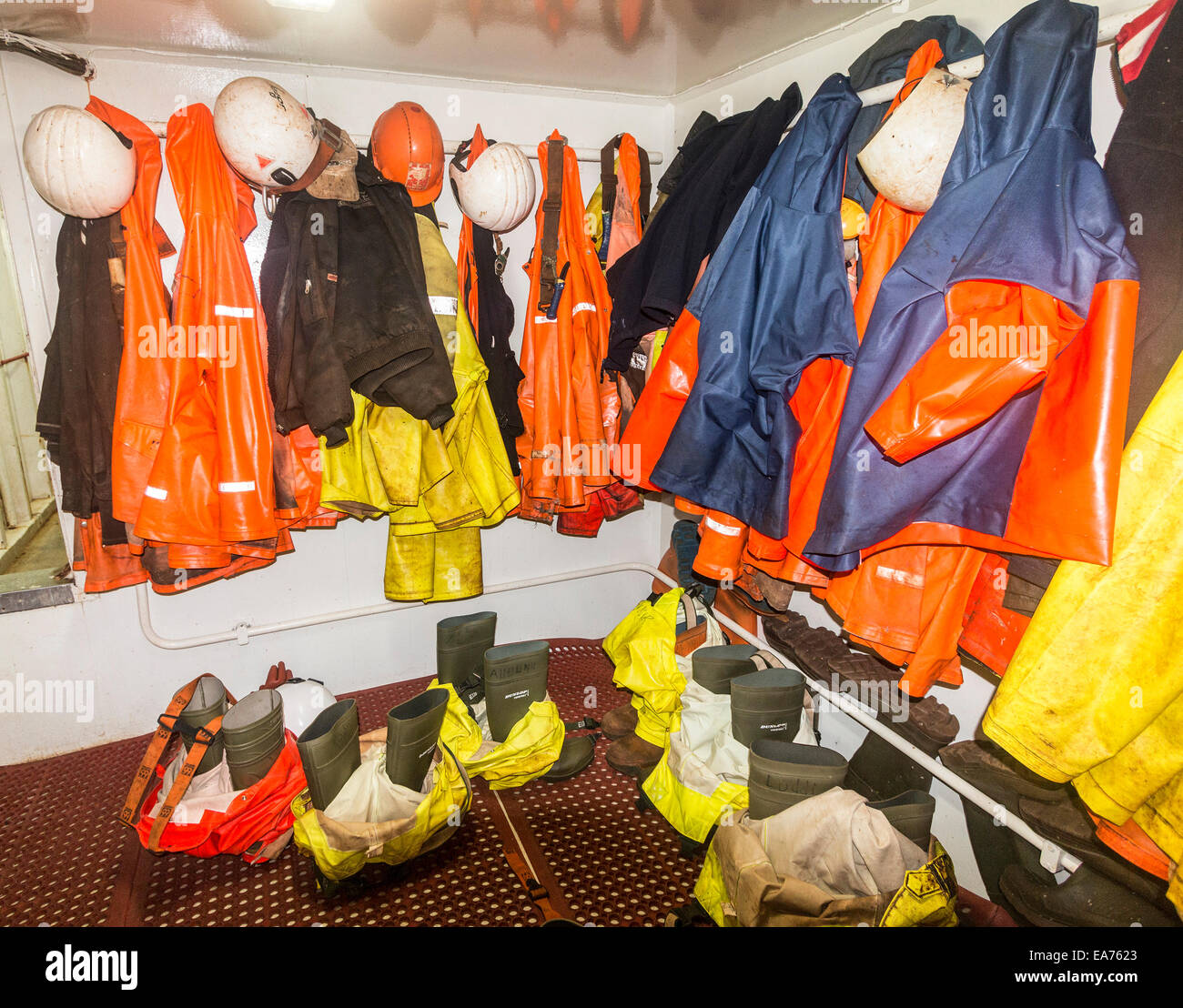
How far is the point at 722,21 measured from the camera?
1.97 meters

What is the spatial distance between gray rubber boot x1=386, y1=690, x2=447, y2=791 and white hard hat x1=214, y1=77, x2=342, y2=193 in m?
1.66

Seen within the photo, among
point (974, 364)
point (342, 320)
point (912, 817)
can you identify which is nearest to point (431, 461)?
point (342, 320)

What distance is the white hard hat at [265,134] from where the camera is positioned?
1.82 m

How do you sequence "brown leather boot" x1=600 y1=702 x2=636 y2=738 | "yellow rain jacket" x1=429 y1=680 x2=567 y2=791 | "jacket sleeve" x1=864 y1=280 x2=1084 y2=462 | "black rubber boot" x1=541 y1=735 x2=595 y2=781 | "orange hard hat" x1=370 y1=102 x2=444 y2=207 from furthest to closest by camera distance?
"brown leather boot" x1=600 y1=702 x2=636 y2=738 → "black rubber boot" x1=541 y1=735 x2=595 y2=781 → "yellow rain jacket" x1=429 y1=680 x2=567 y2=791 → "orange hard hat" x1=370 y1=102 x2=444 y2=207 → "jacket sleeve" x1=864 y1=280 x2=1084 y2=462

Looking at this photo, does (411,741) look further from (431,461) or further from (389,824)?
(431,461)

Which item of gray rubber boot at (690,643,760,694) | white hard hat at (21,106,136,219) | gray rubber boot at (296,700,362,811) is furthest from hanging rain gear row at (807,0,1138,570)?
white hard hat at (21,106,136,219)

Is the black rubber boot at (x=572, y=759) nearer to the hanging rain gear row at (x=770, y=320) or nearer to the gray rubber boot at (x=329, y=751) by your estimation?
the gray rubber boot at (x=329, y=751)

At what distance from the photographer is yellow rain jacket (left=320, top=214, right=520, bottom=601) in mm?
2188

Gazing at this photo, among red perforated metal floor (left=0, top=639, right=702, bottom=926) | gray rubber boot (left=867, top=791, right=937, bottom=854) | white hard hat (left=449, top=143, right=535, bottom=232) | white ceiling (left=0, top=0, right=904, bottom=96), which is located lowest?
red perforated metal floor (left=0, top=639, right=702, bottom=926)

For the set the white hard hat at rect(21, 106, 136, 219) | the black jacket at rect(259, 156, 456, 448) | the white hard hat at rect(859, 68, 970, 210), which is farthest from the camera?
the black jacket at rect(259, 156, 456, 448)

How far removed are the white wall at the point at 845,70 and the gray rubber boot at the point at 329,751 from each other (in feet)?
5.44

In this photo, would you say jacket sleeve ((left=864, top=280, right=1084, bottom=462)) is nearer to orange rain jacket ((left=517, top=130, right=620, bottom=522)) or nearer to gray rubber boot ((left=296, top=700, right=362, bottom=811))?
orange rain jacket ((left=517, top=130, right=620, bottom=522))

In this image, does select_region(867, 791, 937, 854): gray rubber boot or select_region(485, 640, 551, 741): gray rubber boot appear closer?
select_region(867, 791, 937, 854): gray rubber boot

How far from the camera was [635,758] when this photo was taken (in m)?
2.33
